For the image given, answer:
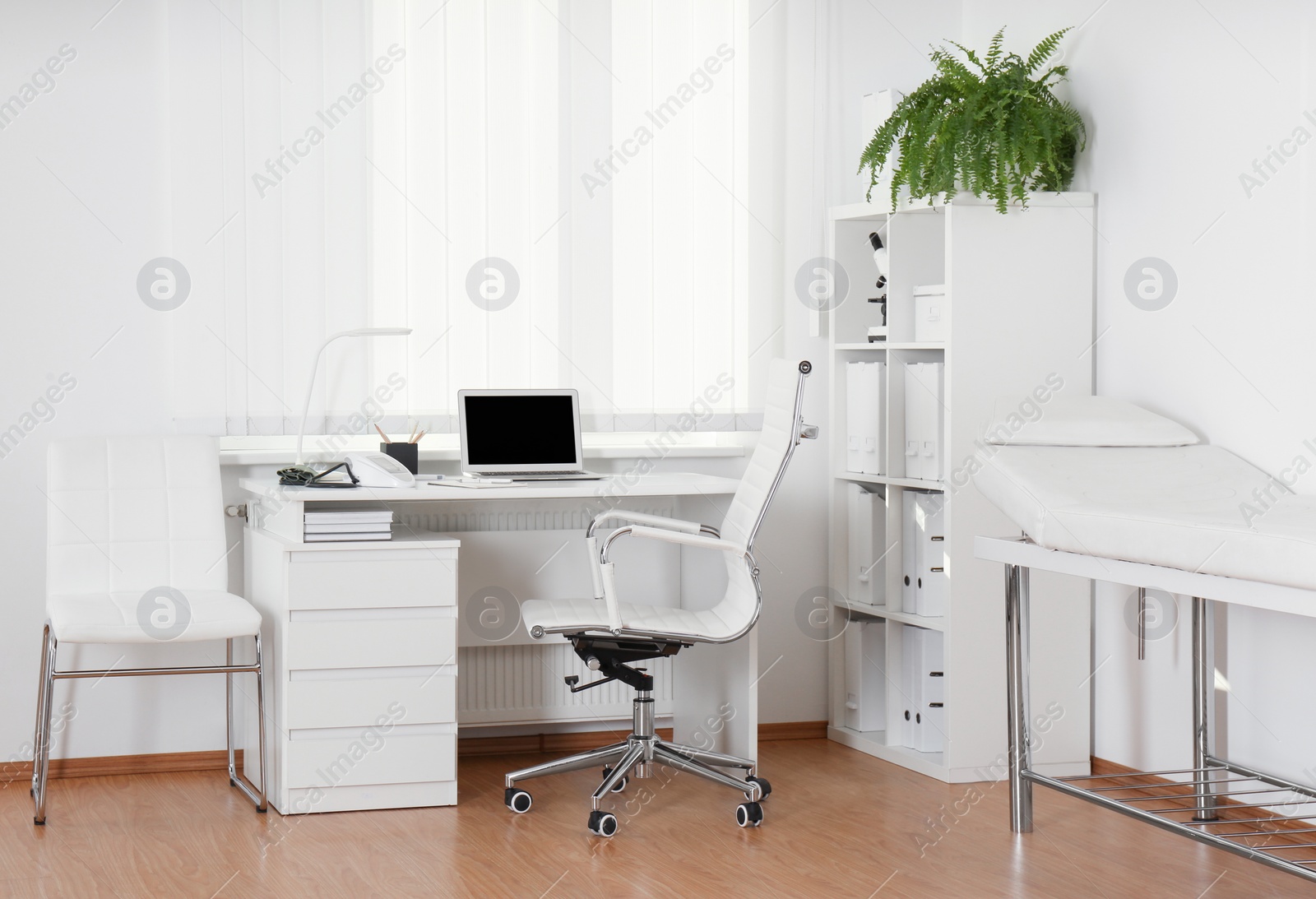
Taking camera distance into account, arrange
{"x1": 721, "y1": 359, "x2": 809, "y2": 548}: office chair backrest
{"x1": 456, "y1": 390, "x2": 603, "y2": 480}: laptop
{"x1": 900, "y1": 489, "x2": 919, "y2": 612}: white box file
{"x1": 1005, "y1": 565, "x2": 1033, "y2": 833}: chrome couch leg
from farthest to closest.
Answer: {"x1": 900, "y1": 489, "x2": 919, "y2": 612}: white box file → {"x1": 456, "y1": 390, "x2": 603, "y2": 480}: laptop → {"x1": 721, "y1": 359, "x2": 809, "y2": 548}: office chair backrest → {"x1": 1005, "y1": 565, "x2": 1033, "y2": 833}: chrome couch leg

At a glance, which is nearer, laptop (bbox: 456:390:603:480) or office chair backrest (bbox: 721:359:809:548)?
office chair backrest (bbox: 721:359:809:548)

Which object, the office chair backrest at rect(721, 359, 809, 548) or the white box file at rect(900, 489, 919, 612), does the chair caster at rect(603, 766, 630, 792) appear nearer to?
the office chair backrest at rect(721, 359, 809, 548)

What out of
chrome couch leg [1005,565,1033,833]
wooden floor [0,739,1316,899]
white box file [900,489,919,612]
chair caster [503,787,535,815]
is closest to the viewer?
wooden floor [0,739,1316,899]

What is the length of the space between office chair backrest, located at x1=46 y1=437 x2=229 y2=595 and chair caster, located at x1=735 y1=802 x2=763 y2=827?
1482mm

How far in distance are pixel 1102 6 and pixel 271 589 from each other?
2.76 m

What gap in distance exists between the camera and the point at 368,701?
10.3 ft

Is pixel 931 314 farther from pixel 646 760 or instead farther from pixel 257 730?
pixel 257 730

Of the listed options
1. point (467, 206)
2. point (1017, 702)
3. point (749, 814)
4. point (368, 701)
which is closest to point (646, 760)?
point (749, 814)

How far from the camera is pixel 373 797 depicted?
10.4ft

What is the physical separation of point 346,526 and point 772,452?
1.07 m

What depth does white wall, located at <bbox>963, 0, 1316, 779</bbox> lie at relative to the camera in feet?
9.86

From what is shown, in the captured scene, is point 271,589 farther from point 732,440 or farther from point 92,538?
point 732,440

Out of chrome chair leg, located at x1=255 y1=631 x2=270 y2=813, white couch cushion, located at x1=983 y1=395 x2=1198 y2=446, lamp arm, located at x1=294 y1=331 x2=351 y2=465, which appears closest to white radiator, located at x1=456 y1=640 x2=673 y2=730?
chrome chair leg, located at x1=255 y1=631 x2=270 y2=813

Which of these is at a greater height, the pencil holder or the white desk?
the pencil holder
